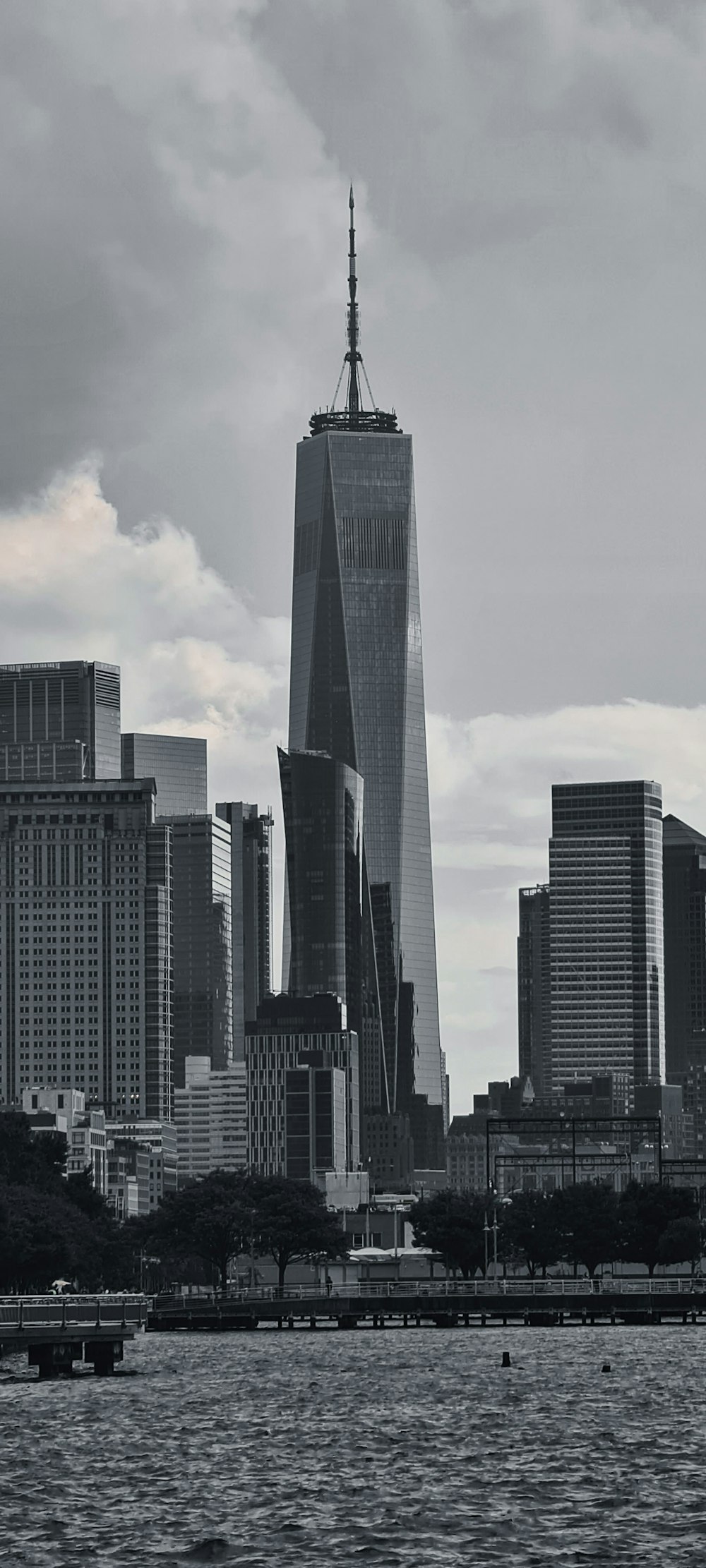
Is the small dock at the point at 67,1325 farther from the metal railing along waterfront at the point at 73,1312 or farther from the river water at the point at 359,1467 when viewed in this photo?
the river water at the point at 359,1467

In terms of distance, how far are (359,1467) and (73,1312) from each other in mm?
58757

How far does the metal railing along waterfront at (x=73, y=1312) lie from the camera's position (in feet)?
521

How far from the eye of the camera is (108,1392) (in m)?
148

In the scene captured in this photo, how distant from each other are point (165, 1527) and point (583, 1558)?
15.4 metres

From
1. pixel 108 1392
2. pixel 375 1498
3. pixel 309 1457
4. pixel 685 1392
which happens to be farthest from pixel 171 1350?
pixel 375 1498

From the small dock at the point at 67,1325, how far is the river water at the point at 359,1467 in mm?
→ 1673

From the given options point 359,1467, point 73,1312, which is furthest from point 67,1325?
point 359,1467

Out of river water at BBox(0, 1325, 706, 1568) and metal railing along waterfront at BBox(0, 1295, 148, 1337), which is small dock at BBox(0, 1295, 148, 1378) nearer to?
metal railing along waterfront at BBox(0, 1295, 148, 1337)

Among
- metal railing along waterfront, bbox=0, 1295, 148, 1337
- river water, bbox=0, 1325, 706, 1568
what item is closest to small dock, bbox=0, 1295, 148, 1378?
metal railing along waterfront, bbox=0, 1295, 148, 1337

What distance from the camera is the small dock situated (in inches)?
6181

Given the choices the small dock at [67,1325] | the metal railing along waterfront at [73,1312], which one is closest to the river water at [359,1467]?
the small dock at [67,1325]

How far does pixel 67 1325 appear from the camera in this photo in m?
159

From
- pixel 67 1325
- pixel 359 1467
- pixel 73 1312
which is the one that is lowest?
pixel 359 1467

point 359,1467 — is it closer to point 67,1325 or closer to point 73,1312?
point 67,1325
